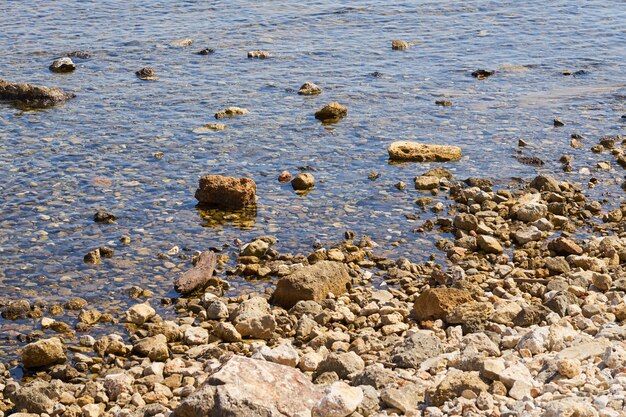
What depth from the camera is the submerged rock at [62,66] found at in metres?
26.4

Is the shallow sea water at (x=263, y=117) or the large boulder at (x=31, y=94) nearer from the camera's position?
the shallow sea water at (x=263, y=117)

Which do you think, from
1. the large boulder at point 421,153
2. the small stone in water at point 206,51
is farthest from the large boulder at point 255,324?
the small stone in water at point 206,51

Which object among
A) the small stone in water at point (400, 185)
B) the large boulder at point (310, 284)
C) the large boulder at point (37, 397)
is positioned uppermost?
the large boulder at point (37, 397)

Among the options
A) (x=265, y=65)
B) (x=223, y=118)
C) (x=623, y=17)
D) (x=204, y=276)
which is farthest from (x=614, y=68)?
(x=204, y=276)

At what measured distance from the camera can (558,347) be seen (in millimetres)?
10992

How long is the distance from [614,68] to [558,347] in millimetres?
19938

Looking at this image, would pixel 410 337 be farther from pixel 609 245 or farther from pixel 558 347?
pixel 609 245

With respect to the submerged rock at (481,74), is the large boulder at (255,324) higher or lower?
higher

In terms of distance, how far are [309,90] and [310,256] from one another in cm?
1055

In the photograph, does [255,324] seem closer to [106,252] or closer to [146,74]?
[106,252]

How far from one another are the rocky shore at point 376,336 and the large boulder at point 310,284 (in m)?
0.02

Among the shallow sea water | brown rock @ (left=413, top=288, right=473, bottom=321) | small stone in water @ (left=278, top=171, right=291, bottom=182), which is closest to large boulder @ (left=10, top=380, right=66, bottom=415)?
the shallow sea water

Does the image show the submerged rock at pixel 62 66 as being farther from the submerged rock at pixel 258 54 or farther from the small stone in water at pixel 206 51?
the submerged rock at pixel 258 54

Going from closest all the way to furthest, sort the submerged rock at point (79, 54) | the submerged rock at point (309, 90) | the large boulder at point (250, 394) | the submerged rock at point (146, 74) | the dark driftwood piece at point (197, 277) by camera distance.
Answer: the large boulder at point (250, 394)
the dark driftwood piece at point (197, 277)
the submerged rock at point (309, 90)
the submerged rock at point (146, 74)
the submerged rock at point (79, 54)
